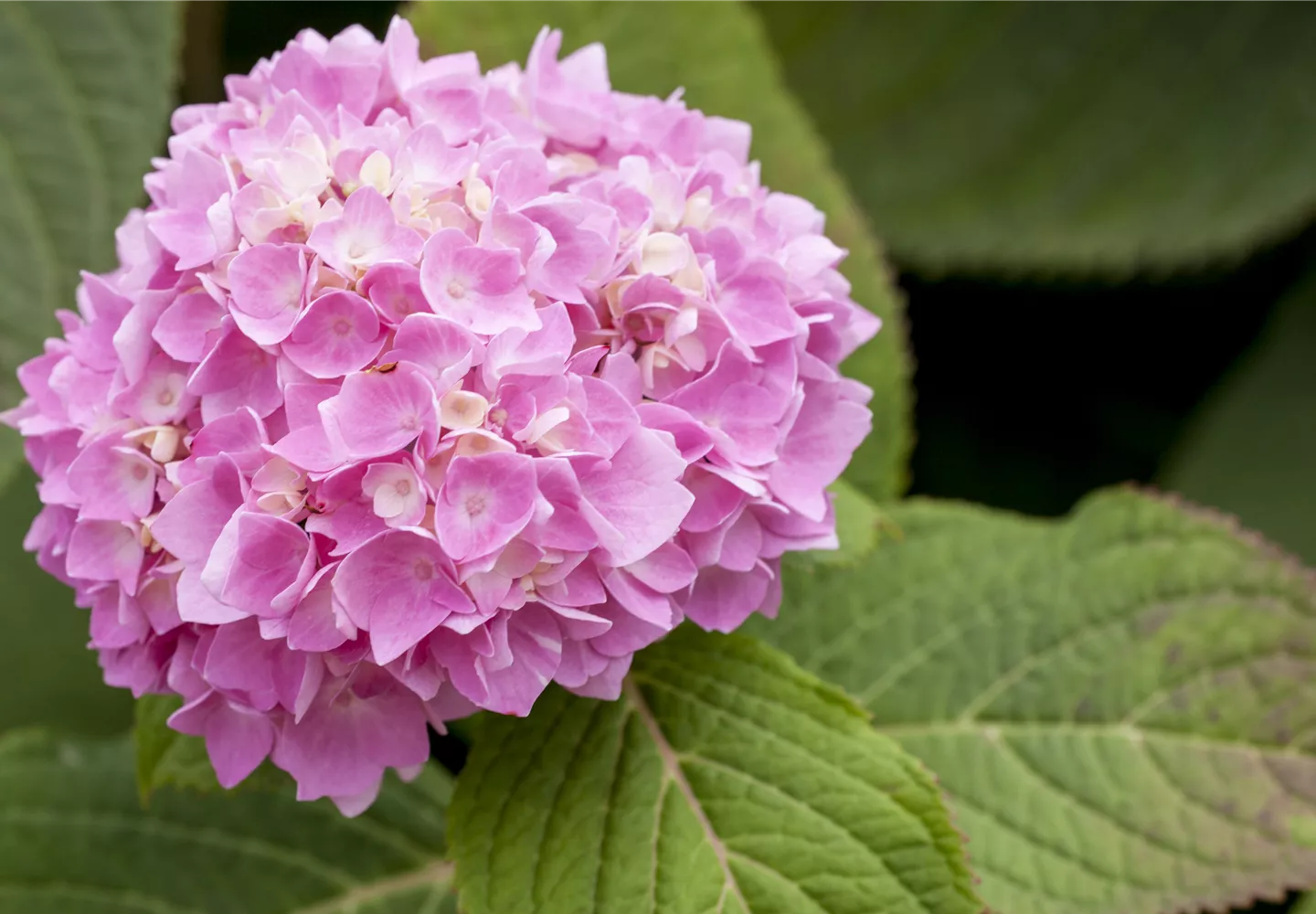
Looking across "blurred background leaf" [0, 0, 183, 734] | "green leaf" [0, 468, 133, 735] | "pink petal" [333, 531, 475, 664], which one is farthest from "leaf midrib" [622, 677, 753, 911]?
"green leaf" [0, 468, 133, 735]

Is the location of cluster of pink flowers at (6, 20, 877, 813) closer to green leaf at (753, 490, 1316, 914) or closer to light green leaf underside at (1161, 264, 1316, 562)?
green leaf at (753, 490, 1316, 914)

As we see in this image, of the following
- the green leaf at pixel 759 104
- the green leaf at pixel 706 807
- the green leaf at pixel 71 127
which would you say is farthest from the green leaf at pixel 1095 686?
the green leaf at pixel 71 127

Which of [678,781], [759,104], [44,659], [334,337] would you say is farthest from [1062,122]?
[44,659]

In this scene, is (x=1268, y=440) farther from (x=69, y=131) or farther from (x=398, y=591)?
(x=69, y=131)

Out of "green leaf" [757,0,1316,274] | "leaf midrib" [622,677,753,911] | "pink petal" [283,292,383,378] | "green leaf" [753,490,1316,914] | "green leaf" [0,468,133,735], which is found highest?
"green leaf" [757,0,1316,274]

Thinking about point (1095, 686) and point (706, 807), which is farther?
point (1095, 686)
